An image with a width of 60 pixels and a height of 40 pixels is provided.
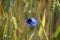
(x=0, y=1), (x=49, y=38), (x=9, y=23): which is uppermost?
(x=0, y=1)

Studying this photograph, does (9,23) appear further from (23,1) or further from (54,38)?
(54,38)

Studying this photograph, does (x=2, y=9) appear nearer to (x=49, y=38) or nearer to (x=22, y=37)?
(x=22, y=37)

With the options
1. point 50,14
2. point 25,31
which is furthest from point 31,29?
point 50,14

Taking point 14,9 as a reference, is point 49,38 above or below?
below

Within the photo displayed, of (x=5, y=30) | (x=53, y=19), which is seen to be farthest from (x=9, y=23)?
(x=53, y=19)

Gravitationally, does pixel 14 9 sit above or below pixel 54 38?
above
